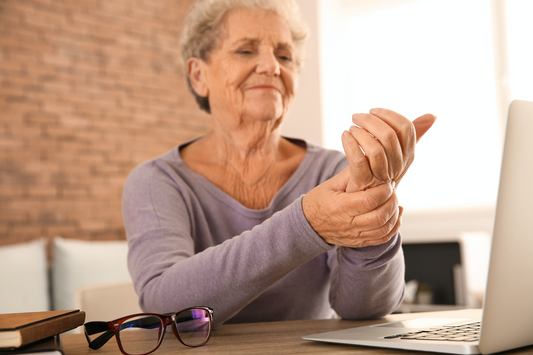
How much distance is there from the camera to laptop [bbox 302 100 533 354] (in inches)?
18.8

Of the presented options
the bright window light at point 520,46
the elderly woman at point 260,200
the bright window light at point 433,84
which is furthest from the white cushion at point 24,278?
the bright window light at point 520,46

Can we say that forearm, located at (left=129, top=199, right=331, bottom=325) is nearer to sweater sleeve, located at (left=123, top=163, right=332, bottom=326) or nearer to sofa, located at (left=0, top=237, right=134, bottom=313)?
sweater sleeve, located at (left=123, top=163, right=332, bottom=326)

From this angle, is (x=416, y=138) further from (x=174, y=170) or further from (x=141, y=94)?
(x=141, y=94)

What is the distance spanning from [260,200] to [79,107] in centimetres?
245

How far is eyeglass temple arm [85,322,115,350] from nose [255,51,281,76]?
724 mm

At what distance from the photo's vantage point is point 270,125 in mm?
1264

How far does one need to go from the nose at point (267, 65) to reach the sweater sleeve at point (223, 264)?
46 centimetres

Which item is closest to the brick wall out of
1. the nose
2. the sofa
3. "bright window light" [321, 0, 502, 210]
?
the sofa

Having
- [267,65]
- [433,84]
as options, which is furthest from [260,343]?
[433,84]

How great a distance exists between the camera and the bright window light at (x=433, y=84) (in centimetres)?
350

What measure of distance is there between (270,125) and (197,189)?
25 centimetres

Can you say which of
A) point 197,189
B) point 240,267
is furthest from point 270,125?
point 240,267

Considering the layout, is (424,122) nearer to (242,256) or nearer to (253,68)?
(242,256)

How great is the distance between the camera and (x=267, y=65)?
1.21 meters
